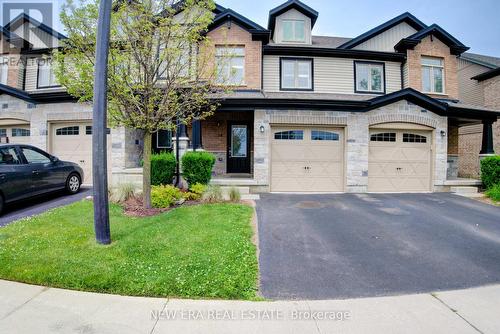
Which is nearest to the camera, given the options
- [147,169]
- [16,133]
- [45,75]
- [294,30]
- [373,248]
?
[373,248]

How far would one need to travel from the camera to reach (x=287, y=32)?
1241 centimetres

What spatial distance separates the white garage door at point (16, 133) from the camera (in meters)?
11.4

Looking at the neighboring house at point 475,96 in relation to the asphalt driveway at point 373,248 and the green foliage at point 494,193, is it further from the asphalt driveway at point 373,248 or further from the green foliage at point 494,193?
the asphalt driveway at point 373,248

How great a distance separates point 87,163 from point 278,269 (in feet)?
34.2

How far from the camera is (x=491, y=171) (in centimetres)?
1005

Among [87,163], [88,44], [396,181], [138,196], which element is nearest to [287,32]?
[396,181]

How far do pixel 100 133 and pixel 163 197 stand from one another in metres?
3.12

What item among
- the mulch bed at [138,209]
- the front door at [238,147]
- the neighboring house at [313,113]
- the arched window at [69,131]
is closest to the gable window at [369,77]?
the neighboring house at [313,113]

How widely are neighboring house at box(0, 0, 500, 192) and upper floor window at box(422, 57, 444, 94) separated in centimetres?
5

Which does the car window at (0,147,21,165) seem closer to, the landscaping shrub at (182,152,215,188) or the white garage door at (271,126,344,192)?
the landscaping shrub at (182,152,215,188)

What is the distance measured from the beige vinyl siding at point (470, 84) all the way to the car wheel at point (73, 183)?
2240 cm

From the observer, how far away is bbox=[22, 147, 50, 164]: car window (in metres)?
6.96

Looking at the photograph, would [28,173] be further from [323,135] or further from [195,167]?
[323,135]

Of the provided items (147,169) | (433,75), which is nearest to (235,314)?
(147,169)
